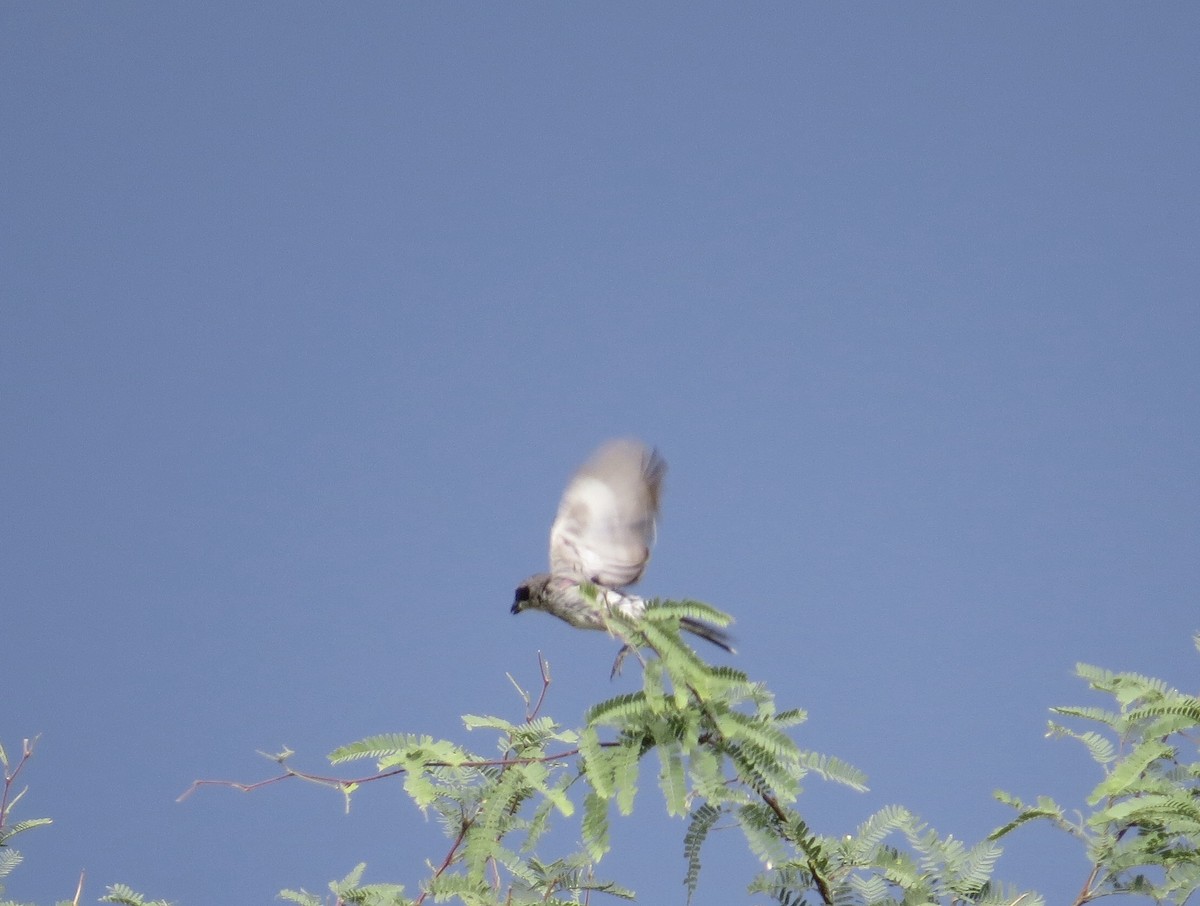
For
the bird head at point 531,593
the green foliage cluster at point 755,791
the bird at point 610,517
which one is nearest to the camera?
the green foliage cluster at point 755,791

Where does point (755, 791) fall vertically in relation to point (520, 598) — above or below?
below

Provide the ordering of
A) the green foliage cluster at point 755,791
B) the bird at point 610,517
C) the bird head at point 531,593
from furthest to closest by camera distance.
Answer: the bird at point 610,517 → the bird head at point 531,593 → the green foliage cluster at point 755,791

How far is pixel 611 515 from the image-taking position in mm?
4836

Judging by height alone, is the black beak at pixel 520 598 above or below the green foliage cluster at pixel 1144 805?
above

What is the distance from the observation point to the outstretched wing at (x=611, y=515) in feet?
15.6

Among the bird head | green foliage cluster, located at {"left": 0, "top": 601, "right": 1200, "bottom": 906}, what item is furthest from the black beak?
green foliage cluster, located at {"left": 0, "top": 601, "right": 1200, "bottom": 906}

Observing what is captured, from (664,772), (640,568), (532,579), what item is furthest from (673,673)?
(640,568)

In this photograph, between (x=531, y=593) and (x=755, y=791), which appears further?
(x=531, y=593)

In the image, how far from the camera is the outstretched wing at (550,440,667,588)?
187 inches

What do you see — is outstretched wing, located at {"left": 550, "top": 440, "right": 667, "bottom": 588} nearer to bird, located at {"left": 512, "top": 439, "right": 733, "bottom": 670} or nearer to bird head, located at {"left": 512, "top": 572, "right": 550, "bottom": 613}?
bird, located at {"left": 512, "top": 439, "right": 733, "bottom": 670}

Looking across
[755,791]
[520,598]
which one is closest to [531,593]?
[520,598]

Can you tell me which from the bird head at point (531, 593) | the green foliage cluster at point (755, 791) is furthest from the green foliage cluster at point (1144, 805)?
the bird head at point (531, 593)

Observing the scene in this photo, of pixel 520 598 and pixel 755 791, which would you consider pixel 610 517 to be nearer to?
pixel 520 598

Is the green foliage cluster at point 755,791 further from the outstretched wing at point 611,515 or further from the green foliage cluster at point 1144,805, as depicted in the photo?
the outstretched wing at point 611,515
